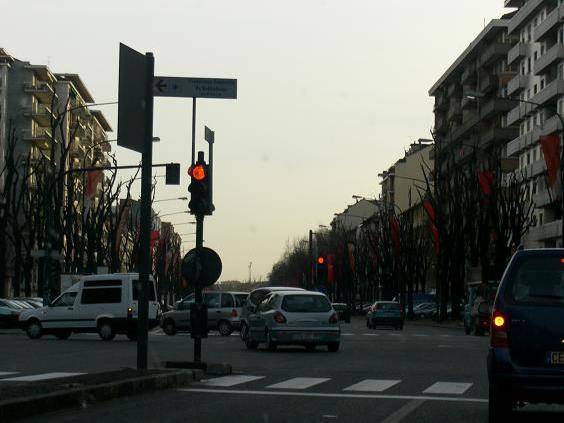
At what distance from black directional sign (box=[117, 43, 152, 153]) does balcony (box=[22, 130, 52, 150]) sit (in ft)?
363

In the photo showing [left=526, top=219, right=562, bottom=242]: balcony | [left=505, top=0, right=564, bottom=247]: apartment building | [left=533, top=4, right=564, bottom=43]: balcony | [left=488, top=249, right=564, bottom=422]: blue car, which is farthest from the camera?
[left=505, top=0, right=564, bottom=247]: apartment building

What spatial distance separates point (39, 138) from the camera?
414 ft

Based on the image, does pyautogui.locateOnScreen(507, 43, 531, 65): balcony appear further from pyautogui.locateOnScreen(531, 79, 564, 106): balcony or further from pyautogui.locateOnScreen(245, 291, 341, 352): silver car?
pyautogui.locateOnScreen(245, 291, 341, 352): silver car

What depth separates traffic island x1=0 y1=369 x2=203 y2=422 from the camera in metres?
12.0

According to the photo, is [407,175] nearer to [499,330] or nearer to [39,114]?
[39,114]

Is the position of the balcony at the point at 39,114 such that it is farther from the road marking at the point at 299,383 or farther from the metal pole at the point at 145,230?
the metal pole at the point at 145,230

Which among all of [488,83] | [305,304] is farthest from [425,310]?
[305,304]

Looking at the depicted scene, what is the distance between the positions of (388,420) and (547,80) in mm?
83211

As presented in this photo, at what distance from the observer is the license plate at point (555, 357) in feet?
36.0

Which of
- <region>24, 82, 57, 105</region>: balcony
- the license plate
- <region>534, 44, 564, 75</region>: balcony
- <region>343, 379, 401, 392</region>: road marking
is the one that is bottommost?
<region>343, 379, 401, 392</region>: road marking

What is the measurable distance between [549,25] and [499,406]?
8099cm

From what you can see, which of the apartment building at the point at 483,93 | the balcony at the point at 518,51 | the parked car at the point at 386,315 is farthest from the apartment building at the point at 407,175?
the parked car at the point at 386,315

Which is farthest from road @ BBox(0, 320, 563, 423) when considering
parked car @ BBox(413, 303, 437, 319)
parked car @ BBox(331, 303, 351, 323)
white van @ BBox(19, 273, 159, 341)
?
parked car @ BBox(413, 303, 437, 319)

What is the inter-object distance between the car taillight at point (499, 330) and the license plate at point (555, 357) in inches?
14.3
